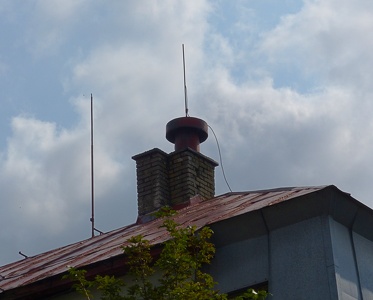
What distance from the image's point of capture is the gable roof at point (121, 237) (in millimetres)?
12609

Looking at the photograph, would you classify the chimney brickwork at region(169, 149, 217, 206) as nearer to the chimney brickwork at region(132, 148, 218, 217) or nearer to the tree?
the chimney brickwork at region(132, 148, 218, 217)

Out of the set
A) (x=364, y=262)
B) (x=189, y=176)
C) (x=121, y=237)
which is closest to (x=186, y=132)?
(x=189, y=176)

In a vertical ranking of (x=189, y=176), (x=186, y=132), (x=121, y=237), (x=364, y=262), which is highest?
(x=186, y=132)

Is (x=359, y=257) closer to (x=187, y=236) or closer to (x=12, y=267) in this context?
(x=187, y=236)

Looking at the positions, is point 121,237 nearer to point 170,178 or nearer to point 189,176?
point 189,176

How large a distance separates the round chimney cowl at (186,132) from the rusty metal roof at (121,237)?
72.0 inches

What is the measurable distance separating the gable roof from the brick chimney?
0.37 m

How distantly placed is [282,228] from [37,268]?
161 inches

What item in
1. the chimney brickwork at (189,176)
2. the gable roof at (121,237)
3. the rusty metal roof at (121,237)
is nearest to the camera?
the gable roof at (121,237)

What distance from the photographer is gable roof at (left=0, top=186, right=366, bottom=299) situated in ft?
41.4

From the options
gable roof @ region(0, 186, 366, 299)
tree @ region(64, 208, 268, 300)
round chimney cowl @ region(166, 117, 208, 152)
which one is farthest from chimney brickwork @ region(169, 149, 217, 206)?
tree @ region(64, 208, 268, 300)

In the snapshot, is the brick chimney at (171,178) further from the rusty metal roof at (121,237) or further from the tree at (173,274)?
the tree at (173,274)

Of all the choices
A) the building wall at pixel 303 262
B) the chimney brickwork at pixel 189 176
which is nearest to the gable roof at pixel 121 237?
the chimney brickwork at pixel 189 176

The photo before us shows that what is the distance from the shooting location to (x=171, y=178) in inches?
685
